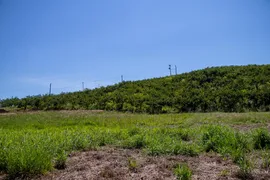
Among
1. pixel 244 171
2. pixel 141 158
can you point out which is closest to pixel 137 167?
pixel 141 158

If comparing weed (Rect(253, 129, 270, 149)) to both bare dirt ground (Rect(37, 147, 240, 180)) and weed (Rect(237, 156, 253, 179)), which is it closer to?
bare dirt ground (Rect(37, 147, 240, 180))

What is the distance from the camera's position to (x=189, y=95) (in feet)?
62.7

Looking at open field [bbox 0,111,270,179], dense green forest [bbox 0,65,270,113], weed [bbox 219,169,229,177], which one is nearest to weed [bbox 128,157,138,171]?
open field [bbox 0,111,270,179]

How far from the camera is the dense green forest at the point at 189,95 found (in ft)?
54.4

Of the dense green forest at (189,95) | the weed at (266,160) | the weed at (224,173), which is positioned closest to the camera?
the weed at (224,173)

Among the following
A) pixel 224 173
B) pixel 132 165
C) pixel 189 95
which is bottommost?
pixel 224 173

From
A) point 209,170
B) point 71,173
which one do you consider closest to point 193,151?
point 209,170

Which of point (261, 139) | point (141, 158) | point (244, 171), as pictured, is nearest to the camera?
point (244, 171)

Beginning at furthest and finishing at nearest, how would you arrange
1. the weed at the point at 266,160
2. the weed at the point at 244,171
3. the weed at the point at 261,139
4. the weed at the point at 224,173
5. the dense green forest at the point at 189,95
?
the dense green forest at the point at 189,95, the weed at the point at 261,139, the weed at the point at 266,160, the weed at the point at 224,173, the weed at the point at 244,171

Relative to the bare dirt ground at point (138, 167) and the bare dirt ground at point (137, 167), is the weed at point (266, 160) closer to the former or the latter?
the bare dirt ground at point (138, 167)

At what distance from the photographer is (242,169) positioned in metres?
3.56

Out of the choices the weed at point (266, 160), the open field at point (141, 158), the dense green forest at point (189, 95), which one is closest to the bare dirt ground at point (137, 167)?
Answer: the open field at point (141, 158)

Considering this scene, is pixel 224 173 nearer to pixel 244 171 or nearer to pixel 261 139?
pixel 244 171

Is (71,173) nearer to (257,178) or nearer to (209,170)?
(209,170)
